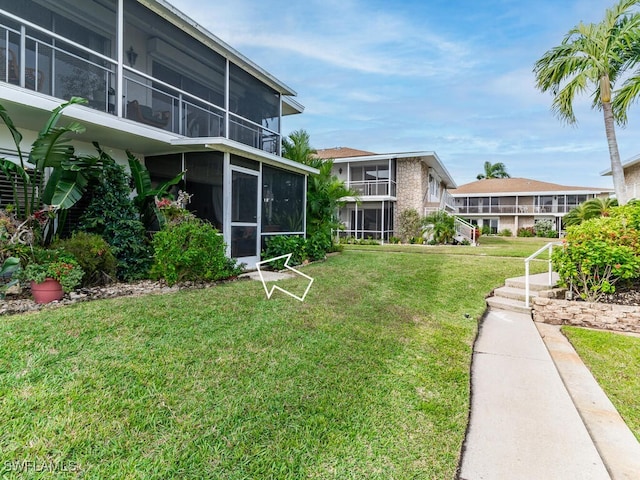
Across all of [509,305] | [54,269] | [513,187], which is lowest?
[509,305]

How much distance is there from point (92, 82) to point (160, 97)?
1.99 m

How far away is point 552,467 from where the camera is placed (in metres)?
2.77

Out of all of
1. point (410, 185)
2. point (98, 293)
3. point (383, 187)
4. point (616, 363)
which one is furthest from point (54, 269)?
point (410, 185)

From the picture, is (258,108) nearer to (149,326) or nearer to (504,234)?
(149,326)

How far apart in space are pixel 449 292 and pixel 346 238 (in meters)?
16.2

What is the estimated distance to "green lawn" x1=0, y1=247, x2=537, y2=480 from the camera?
252cm

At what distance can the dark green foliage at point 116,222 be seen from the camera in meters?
7.84

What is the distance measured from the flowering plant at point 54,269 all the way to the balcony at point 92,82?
3.32 m

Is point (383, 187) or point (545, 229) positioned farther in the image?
point (545, 229)

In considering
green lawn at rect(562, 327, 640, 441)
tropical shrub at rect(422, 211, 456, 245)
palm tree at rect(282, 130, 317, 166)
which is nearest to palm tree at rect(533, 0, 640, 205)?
green lawn at rect(562, 327, 640, 441)

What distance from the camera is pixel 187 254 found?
7.18m

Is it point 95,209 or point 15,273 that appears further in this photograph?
point 95,209

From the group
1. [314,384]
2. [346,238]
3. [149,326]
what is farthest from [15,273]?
[346,238]

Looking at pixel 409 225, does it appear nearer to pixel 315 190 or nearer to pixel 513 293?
pixel 315 190
